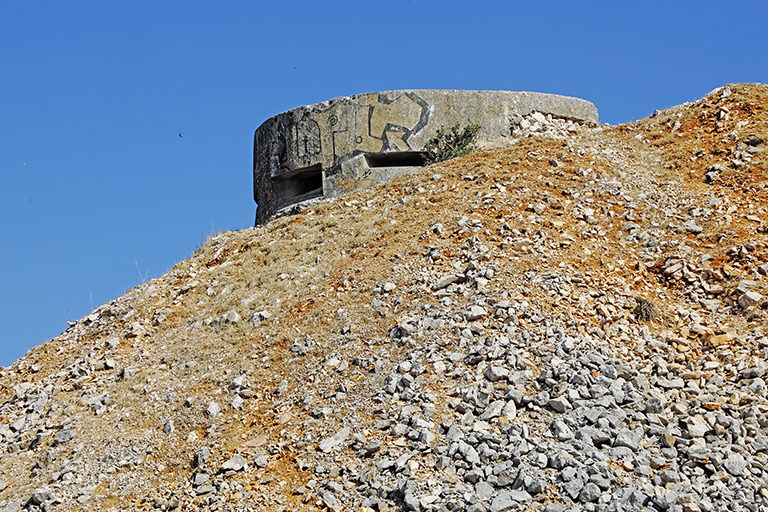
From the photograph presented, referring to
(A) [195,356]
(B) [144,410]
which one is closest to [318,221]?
(A) [195,356]

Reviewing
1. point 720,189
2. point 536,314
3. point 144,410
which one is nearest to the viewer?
point 536,314

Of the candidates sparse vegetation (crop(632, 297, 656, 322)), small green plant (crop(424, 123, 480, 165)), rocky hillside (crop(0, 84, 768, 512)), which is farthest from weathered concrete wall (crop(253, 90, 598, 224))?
sparse vegetation (crop(632, 297, 656, 322))

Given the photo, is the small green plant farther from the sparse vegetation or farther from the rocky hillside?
the sparse vegetation

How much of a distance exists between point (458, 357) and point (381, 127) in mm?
5197

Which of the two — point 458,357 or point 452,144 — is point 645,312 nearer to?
point 458,357

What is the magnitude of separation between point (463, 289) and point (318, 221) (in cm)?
309

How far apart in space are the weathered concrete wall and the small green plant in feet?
0.41

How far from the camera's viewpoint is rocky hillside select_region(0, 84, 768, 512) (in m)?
4.51

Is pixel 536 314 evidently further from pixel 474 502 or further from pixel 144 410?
pixel 144 410

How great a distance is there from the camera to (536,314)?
226 inches

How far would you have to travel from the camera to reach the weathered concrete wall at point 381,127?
986 cm

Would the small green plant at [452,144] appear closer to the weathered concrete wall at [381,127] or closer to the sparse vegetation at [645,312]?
the weathered concrete wall at [381,127]

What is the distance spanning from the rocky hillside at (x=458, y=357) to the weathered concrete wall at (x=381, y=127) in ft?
3.73

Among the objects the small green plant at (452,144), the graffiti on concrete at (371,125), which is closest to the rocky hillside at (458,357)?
the small green plant at (452,144)
